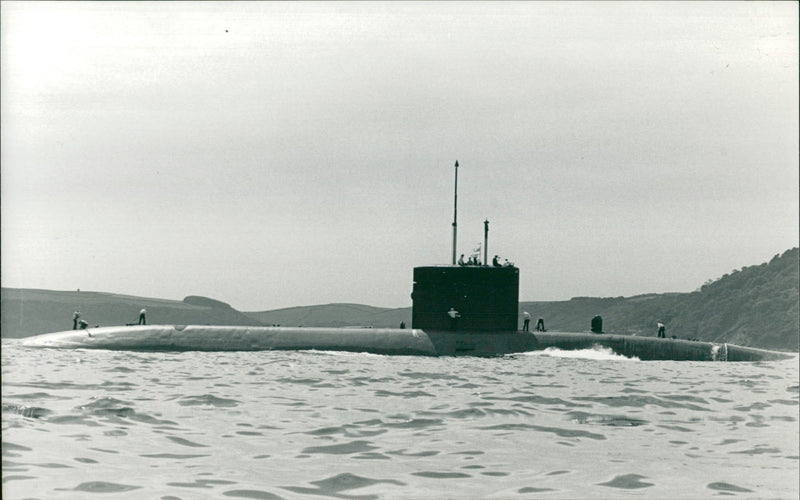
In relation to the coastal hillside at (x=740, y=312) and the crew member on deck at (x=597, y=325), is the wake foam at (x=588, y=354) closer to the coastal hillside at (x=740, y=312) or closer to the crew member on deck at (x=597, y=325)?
the crew member on deck at (x=597, y=325)

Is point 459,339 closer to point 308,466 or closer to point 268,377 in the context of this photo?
point 268,377

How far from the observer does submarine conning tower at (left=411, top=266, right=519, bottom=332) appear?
1053 inches

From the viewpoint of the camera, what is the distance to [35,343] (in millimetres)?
25641

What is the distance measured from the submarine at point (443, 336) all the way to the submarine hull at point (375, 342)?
0.03 metres

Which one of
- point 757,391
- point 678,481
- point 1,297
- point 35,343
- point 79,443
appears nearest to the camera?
point 1,297

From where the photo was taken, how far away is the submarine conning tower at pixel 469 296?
26.7 meters

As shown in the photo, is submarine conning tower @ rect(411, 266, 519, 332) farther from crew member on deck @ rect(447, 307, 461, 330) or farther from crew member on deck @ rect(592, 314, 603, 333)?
crew member on deck @ rect(592, 314, 603, 333)

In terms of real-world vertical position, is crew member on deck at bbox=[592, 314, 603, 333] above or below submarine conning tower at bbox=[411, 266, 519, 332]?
below

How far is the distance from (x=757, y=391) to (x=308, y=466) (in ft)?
33.6

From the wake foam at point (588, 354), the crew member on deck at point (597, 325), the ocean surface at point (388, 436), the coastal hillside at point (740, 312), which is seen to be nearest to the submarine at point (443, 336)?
the wake foam at point (588, 354)

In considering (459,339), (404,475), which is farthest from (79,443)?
(459,339)

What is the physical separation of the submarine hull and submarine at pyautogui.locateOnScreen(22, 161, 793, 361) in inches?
1.1

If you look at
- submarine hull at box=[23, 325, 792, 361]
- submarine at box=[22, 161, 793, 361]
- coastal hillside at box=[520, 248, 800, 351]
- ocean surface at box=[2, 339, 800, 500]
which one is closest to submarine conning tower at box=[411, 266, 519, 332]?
submarine at box=[22, 161, 793, 361]

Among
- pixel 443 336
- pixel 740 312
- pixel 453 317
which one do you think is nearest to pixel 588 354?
pixel 453 317
